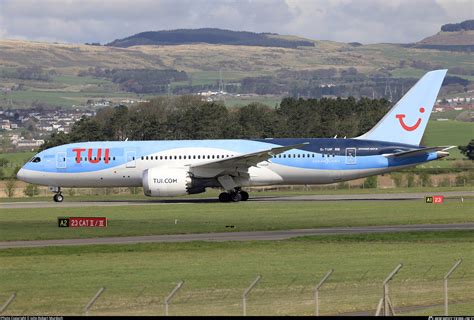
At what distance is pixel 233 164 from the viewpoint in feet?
238

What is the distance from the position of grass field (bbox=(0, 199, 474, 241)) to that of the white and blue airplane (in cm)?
216

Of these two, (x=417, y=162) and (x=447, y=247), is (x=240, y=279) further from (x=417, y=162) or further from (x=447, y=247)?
(x=417, y=162)

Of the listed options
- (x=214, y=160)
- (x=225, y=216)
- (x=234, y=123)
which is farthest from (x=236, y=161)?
(x=234, y=123)

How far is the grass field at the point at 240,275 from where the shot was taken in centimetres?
2878

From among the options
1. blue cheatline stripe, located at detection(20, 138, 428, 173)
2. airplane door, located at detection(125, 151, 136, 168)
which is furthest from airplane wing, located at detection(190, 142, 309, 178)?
airplane door, located at detection(125, 151, 136, 168)

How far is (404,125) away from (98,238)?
109 ft

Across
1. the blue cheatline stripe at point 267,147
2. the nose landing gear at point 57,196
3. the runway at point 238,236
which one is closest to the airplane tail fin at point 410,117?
the blue cheatline stripe at point 267,147

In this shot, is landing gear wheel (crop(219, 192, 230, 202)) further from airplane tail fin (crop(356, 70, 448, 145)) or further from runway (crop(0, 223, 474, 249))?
runway (crop(0, 223, 474, 249))

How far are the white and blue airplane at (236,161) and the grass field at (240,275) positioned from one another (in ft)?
82.4

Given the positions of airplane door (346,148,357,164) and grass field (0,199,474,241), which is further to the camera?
airplane door (346,148,357,164)

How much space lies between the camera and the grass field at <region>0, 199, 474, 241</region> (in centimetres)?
5238

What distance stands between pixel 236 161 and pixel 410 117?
13.2m

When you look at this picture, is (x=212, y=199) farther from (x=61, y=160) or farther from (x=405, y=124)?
(x=405, y=124)

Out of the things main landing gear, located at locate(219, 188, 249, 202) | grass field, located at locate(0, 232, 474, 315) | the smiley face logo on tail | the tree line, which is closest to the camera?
grass field, located at locate(0, 232, 474, 315)
